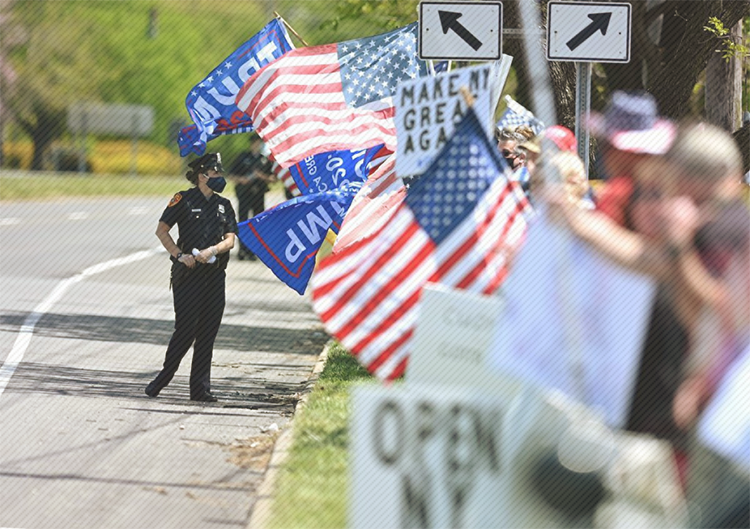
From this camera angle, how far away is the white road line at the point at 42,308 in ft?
43.1

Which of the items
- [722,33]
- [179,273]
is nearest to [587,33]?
[722,33]

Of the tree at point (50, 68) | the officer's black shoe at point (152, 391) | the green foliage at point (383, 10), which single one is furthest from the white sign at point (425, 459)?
the tree at point (50, 68)

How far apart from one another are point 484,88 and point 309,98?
5.75 m

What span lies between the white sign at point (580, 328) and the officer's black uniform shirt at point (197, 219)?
6.68 m

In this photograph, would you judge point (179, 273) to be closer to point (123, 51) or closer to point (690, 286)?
point (690, 286)

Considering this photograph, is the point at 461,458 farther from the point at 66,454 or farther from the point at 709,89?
the point at 709,89

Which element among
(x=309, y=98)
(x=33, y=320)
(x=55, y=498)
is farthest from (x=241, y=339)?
(x=55, y=498)

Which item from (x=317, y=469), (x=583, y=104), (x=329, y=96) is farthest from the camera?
(x=329, y=96)

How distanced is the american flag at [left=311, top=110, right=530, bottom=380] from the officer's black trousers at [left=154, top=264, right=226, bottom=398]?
4770mm

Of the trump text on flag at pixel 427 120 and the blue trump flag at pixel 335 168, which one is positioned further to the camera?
the blue trump flag at pixel 335 168

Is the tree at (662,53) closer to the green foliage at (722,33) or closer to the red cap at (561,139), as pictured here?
the green foliage at (722,33)

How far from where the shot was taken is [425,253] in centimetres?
694

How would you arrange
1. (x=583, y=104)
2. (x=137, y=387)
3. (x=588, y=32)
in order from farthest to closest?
(x=137, y=387), (x=583, y=104), (x=588, y=32)

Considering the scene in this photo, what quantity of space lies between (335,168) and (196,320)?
1.85 m
